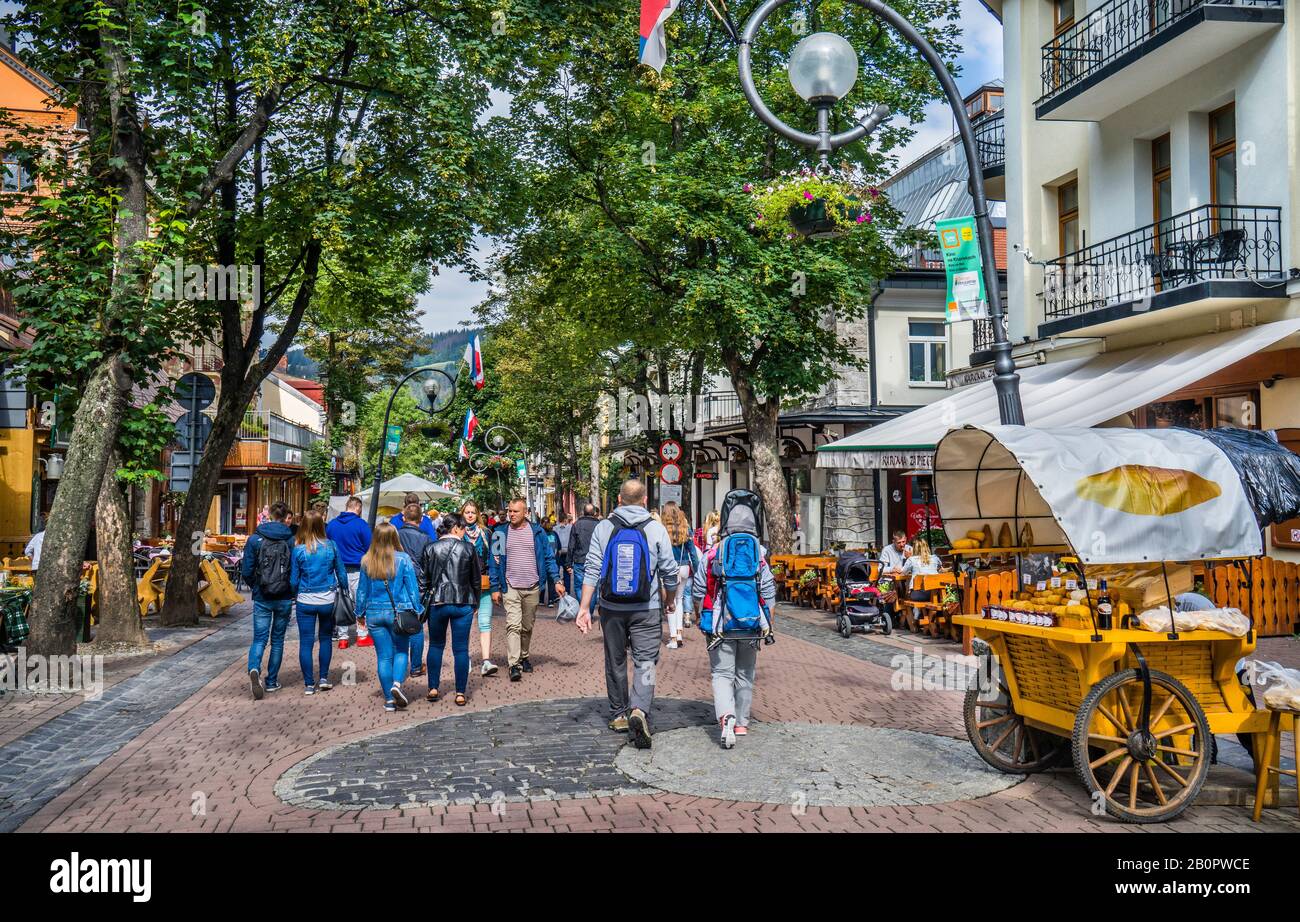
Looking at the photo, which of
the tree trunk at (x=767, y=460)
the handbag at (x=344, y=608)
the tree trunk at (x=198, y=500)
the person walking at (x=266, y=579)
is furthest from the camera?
the tree trunk at (x=767, y=460)

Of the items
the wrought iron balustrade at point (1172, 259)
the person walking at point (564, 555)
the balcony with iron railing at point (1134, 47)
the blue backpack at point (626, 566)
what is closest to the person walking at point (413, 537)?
the blue backpack at point (626, 566)

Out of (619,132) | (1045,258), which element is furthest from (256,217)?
(1045,258)

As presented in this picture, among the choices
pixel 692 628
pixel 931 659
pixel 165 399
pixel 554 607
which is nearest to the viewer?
pixel 931 659

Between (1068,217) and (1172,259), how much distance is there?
4.30 m

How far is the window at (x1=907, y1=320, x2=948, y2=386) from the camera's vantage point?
1159 inches

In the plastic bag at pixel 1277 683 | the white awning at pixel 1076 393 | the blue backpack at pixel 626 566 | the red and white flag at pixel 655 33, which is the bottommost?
the plastic bag at pixel 1277 683

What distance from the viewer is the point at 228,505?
46.7 meters

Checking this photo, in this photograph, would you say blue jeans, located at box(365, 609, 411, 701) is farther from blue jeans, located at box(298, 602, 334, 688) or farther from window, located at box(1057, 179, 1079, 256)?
window, located at box(1057, 179, 1079, 256)

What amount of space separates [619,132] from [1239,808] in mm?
18601

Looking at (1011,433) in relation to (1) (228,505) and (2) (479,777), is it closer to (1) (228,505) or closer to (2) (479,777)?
(2) (479,777)

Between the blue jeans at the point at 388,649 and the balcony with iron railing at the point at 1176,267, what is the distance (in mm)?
10535

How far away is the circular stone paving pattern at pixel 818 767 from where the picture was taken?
20.9 ft

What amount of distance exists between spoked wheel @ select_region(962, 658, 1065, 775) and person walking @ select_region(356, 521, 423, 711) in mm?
4992

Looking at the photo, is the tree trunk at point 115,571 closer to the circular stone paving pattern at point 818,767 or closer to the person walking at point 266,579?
the person walking at point 266,579
